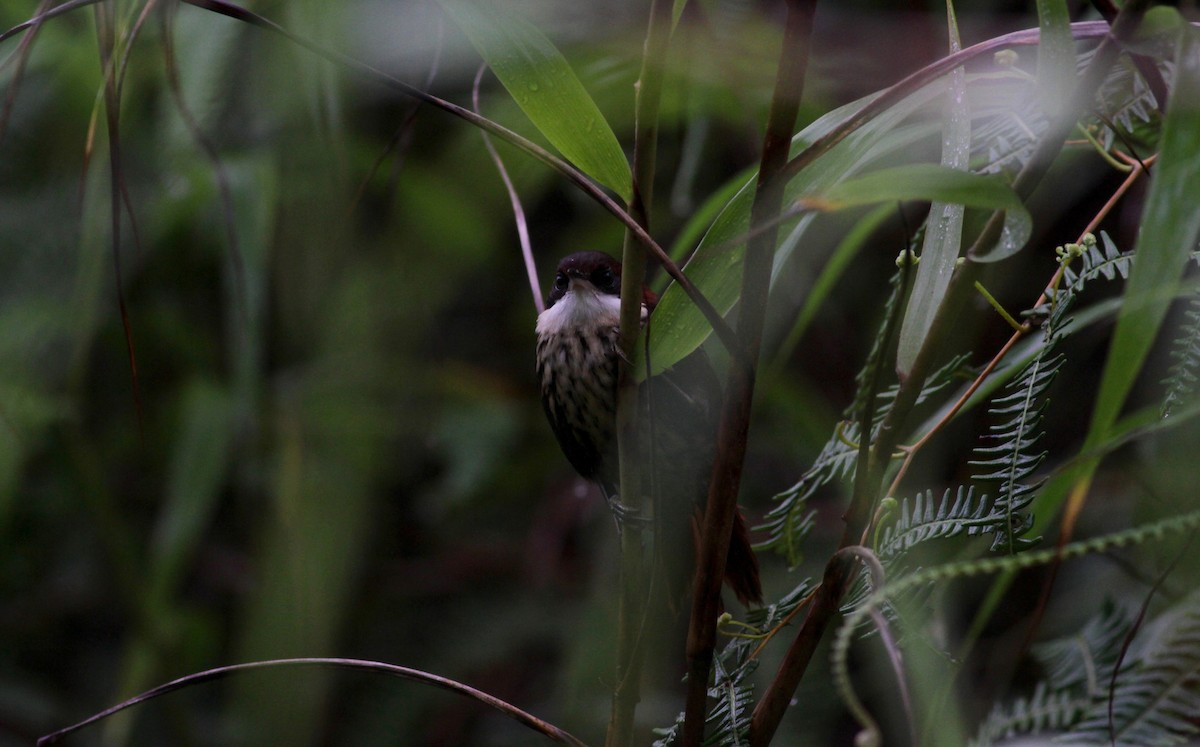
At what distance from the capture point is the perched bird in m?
1.35

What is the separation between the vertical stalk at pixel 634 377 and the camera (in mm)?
662

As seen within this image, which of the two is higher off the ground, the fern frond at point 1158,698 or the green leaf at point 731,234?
the green leaf at point 731,234

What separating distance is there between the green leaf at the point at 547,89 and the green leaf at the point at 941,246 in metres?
0.23

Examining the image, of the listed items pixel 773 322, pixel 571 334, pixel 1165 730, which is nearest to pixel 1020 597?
pixel 773 322

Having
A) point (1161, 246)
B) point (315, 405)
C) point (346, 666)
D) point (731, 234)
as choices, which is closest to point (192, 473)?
point (315, 405)

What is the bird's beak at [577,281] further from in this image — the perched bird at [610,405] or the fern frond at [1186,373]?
the fern frond at [1186,373]

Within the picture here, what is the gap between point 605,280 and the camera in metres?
1.50

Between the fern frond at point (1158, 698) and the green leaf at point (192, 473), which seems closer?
the fern frond at point (1158, 698)

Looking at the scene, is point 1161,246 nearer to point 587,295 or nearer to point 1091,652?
point 1091,652

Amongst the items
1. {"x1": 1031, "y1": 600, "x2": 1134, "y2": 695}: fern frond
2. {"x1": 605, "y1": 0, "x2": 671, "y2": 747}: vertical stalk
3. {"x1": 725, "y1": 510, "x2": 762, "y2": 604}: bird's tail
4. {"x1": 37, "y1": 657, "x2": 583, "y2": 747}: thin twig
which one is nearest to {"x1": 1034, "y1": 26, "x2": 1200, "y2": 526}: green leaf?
{"x1": 605, "y1": 0, "x2": 671, "y2": 747}: vertical stalk

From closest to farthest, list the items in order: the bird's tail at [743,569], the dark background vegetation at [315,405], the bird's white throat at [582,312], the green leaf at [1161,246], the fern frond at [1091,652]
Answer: the green leaf at [1161,246] → the fern frond at [1091,652] → the bird's tail at [743,569] → the bird's white throat at [582,312] → the dark background vegetation at [315,405]

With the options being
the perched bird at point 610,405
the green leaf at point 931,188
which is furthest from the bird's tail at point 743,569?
the green leaf at point 931,188

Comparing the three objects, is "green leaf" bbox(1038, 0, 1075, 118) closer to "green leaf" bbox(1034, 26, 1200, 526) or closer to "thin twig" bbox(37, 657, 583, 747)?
"green leaf" bbox(1034, 26, 1200, 526)

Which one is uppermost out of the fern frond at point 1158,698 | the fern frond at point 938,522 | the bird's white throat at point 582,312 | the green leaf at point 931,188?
the bird's white throat at point 582,312
